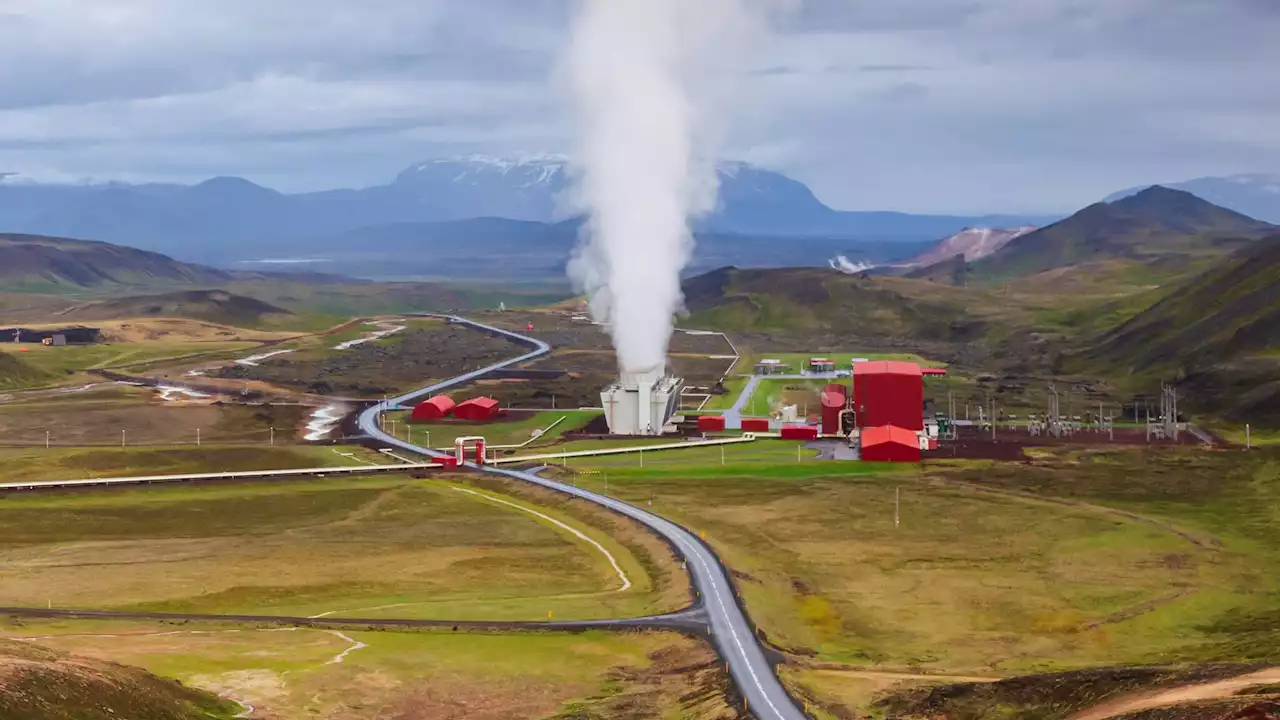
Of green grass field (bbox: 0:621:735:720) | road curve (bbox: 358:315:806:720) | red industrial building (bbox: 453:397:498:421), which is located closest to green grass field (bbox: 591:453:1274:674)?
road curve (bbox: 358:315:806:720)

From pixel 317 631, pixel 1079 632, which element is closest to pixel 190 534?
pixel 317 631

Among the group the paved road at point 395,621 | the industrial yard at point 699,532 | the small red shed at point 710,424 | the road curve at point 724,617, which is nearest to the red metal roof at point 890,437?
the industrial yard at point 699,532

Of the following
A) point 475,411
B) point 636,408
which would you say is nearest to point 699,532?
point 636,408

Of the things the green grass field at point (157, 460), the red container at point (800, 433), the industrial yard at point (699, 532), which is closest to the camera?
the industrial yard at point (699, 532)

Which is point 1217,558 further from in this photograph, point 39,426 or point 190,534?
point 39,426

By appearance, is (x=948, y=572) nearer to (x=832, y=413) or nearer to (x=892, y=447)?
(x=892, y=447)

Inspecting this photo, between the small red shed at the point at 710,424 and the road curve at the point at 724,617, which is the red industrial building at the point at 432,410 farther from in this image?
the road curve at the point at 724,617
